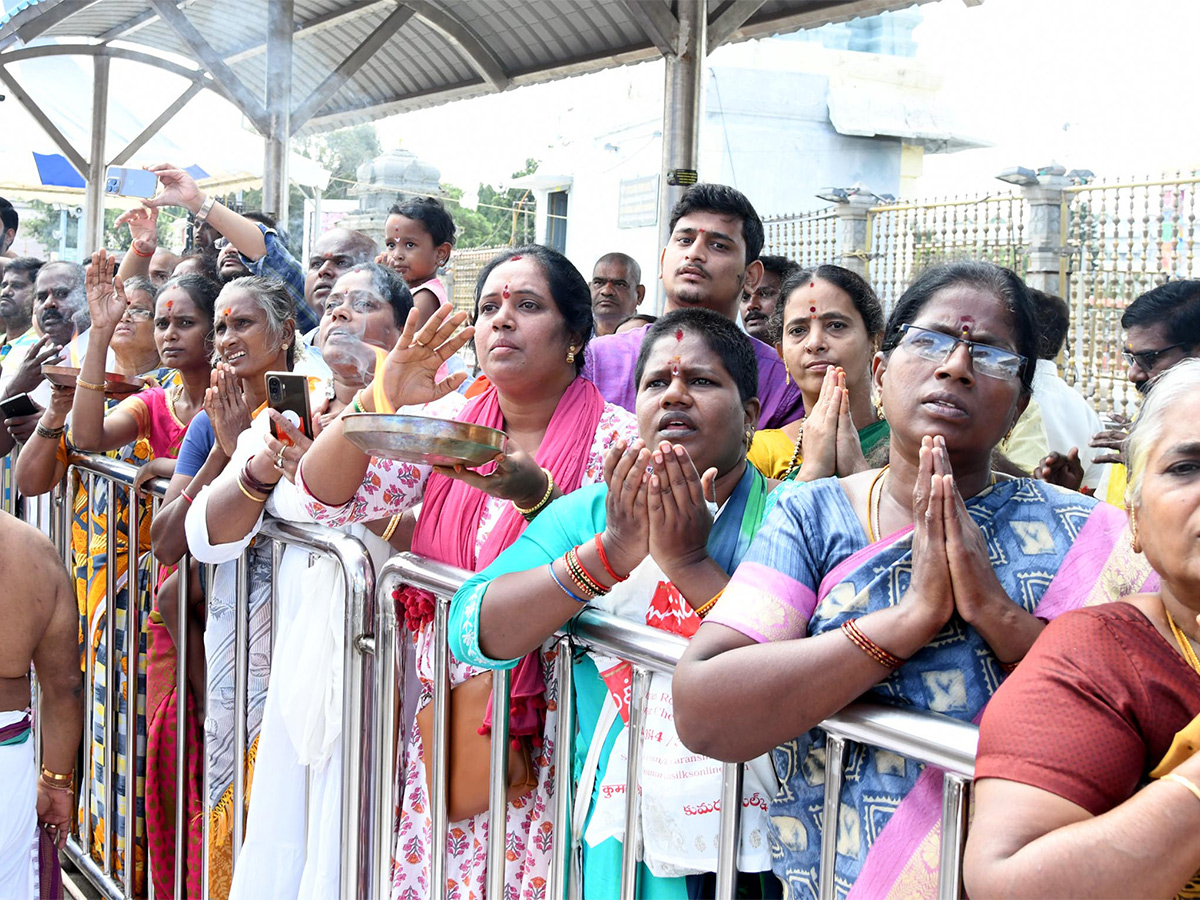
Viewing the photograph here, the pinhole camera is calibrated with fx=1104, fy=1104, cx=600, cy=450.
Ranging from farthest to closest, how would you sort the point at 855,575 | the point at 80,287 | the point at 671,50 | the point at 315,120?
the point at 315,120 < the point at 671,50 < the point at 80,287 < the point at 855,575

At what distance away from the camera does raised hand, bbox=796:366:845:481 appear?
8.14ft

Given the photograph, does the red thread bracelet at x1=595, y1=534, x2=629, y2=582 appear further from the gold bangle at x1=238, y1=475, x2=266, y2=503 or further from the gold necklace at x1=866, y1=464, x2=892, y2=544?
the gold bangle at x1=238, y1=475, x2=266, y2=503

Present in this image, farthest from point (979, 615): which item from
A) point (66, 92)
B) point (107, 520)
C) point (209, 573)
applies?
point (66, 92)

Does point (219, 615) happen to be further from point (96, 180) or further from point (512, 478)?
point (96, 180)

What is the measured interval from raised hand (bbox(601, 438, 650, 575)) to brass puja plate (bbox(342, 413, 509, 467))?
0.28 metres

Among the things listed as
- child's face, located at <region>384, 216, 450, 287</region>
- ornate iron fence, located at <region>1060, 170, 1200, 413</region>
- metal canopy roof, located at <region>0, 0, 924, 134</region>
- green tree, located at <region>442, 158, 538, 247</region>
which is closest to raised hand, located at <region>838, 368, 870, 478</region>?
child's face, located at <region>384, 216, 450, 287</region>

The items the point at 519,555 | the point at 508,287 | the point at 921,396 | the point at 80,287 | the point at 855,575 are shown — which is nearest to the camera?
the point at 855,575

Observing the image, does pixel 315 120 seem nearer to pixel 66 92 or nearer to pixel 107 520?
pixel 66 92

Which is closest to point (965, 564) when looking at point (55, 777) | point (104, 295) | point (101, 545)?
point (55, 777)

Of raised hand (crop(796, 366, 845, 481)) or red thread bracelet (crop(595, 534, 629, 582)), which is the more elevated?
raised hand (crop(796, 366, 845, 481))

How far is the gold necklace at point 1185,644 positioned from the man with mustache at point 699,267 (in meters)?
2.10

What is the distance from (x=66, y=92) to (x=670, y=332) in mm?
13696

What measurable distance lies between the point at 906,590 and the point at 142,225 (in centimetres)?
457

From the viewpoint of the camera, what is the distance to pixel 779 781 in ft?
5.96
